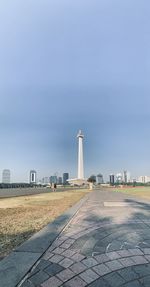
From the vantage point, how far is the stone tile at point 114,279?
12.9 ft

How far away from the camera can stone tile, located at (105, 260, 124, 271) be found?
15.1 ft

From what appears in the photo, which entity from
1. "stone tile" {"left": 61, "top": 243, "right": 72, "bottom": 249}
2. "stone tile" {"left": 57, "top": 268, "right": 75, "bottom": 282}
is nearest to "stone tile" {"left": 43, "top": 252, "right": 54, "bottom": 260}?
"stone tile" {"left": 61, "top": 243, "right": 72, "bottom": 249}

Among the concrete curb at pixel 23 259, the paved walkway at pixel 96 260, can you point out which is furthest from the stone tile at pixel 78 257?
the concrete curb at pixel 23 259

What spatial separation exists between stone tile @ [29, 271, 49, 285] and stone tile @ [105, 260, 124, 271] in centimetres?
102

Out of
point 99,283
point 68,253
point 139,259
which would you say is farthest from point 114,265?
point 68,253

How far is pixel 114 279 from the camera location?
412cm

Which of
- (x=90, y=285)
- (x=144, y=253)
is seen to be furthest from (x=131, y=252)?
(x=90, y=285)

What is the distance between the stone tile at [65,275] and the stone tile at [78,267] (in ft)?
0.28

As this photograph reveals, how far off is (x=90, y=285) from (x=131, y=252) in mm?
1804

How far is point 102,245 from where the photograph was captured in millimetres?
6047

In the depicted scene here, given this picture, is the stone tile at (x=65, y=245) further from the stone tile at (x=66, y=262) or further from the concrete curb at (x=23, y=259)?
the stone tile at (x=66, y=262)

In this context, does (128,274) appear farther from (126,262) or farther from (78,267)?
(78,267)

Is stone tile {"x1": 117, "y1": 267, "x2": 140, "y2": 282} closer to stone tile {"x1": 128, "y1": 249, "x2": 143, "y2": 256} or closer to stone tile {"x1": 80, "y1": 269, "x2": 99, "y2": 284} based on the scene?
stone tile {"x1": 80, "y1": 269, "x2": 99, "y2": 284}

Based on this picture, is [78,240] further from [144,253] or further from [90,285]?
[90,285]
